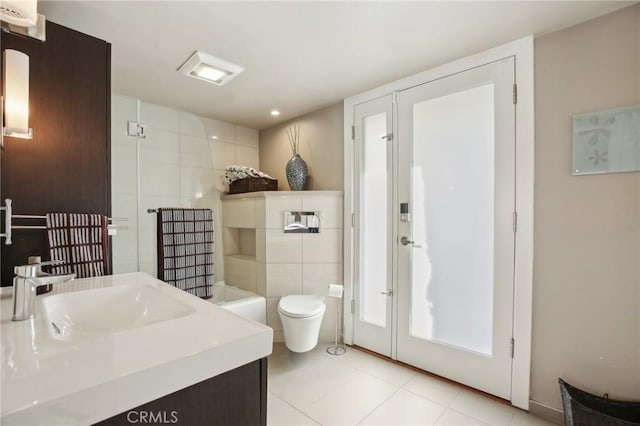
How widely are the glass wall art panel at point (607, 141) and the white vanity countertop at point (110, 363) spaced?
1.86 m

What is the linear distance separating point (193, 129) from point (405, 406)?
3.07 m

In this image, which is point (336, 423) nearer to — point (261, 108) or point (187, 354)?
point (187, 354)

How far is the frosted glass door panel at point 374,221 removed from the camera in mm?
2459

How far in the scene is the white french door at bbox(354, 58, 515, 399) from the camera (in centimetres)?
187

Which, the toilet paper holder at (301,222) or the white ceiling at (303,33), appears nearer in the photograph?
the white ceiling at (303,33)

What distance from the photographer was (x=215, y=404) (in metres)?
0.65

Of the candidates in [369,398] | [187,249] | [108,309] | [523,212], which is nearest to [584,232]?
[523,212]

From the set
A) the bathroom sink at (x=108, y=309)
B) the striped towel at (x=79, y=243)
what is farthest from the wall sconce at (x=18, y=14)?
the bathroom sink at (x=108, y=309)

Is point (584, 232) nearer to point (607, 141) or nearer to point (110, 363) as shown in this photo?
point (607, 141)

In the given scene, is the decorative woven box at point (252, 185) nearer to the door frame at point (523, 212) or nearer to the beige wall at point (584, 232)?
the door frame at point (523, 212)

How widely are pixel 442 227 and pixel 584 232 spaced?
0.76m

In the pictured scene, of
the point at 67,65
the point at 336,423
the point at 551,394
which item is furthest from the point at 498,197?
the point at 67,65

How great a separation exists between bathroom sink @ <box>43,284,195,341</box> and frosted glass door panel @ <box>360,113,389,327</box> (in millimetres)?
1769

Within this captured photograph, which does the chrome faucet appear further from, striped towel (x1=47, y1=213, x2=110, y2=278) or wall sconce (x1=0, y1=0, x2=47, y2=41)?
wall sconce (x1=0, y1=0, x2=47, y2=41)
